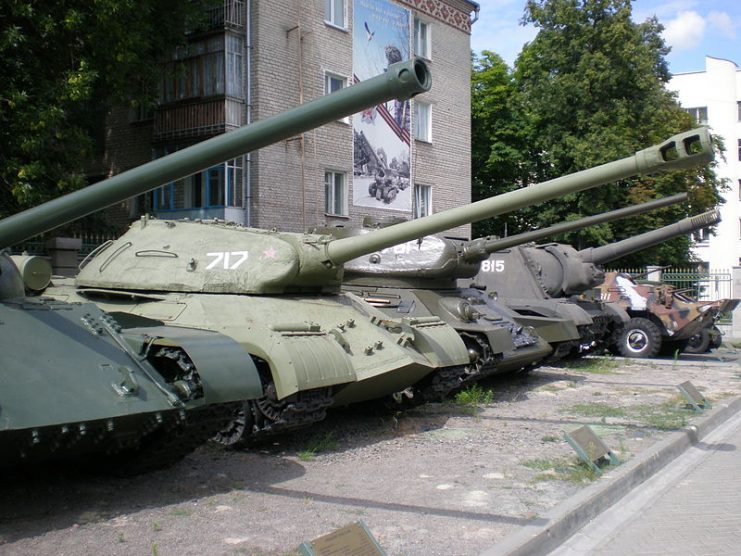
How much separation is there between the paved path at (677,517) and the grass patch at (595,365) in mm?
6147

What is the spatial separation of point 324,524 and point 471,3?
72.7 ft

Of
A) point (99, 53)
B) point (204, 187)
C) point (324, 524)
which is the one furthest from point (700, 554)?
point (204, 187)

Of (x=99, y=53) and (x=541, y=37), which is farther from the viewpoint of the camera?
(x=541, y=37)

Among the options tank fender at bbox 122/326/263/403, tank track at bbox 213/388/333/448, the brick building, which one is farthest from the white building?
tank fender at bbox 122/326/263/403

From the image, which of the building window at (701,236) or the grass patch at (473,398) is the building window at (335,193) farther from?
the building window at (701,236)

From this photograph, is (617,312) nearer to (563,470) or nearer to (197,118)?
(563,470)

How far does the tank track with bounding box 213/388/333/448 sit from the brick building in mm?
11718

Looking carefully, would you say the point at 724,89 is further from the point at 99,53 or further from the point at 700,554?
the point at 700,554

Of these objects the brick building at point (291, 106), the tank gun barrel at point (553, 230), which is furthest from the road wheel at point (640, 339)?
the brick building at point (291, 106)

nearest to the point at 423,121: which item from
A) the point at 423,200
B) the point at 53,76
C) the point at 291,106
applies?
the point at 423,200

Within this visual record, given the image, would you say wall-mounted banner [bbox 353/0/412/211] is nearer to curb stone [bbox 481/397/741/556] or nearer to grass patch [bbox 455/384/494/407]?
grass patch [bbox 455/384/494/407]

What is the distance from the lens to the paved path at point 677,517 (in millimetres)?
5051

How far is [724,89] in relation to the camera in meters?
40.9

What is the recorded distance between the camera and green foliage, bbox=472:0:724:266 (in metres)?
27.4
